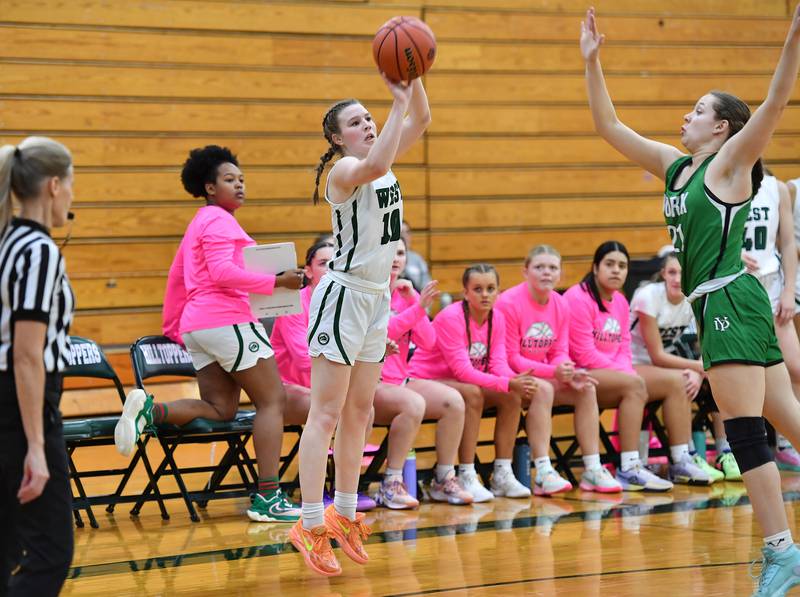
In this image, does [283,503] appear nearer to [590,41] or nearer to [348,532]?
[348,532]

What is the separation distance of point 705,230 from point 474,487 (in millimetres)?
2657

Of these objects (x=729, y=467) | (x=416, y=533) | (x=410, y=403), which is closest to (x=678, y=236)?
(x=416, y=533)

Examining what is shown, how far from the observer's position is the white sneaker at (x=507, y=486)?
240 inches

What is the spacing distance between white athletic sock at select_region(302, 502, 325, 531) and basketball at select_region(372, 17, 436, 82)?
5.55ft

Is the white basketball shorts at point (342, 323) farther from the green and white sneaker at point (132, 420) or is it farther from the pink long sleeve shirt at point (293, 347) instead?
the pink long sleeve shirt at point (293, 347)

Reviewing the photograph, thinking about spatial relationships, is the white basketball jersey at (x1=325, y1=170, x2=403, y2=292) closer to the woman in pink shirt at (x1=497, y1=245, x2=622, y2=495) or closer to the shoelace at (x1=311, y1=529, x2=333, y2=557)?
the shoelace at (x1=311, y1=529, x2=333, y2=557)

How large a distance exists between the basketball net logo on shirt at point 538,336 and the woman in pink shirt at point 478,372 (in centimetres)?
22

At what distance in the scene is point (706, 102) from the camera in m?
3.99

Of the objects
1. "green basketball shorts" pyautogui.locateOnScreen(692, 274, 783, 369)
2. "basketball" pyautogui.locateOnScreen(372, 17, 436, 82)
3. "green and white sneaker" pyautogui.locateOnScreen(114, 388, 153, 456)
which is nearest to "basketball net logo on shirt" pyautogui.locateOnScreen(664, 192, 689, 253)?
"green basketball shorts" pyautogui.locateOnScreen(692, 274, 783, 369)

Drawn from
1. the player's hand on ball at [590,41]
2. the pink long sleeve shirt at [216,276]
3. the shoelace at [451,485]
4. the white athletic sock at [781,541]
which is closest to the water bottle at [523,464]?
the shoelace at [451,485]

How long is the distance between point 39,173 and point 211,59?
6751 mm

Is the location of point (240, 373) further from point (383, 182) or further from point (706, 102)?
point (706, 102)

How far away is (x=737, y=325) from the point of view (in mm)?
3758

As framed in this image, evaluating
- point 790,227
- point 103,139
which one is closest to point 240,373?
point 790,227
